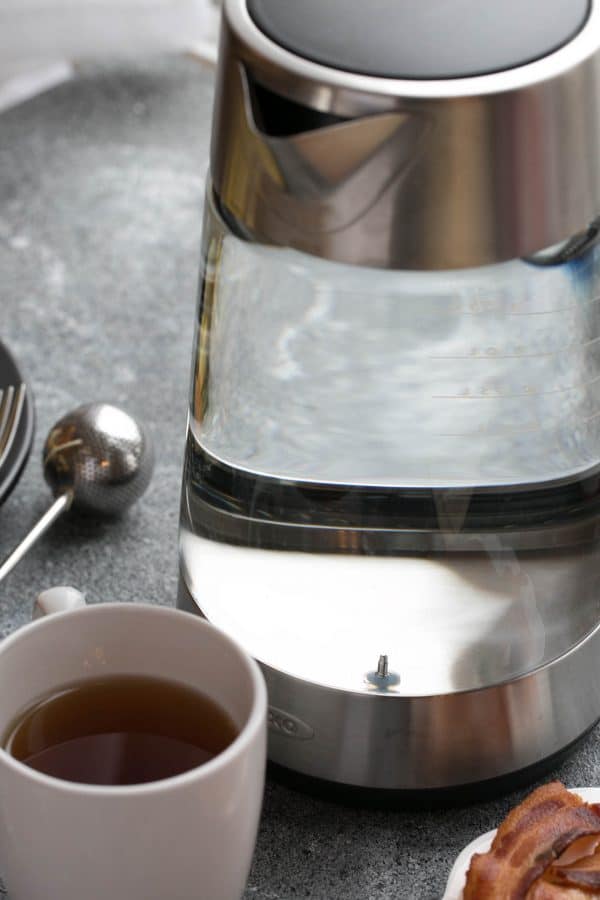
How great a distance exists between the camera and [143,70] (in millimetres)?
900

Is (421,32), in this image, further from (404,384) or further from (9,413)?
(9,413)

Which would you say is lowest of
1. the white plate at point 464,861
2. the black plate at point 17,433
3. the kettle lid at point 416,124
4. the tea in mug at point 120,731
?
the black plate at point 17,433

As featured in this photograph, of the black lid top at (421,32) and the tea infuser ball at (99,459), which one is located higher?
the black lid top at (421,32)

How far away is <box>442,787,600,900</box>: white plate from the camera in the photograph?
1.14 feet

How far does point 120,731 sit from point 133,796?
5 centimetres

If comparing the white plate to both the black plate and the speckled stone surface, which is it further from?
the black plate

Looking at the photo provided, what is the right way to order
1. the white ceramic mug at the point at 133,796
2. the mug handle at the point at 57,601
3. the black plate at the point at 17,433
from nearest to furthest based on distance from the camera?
1. the white ceramic mug at the point at 133,796
2. the mug handle at the point at 57,601
3. the black plate at the point at 17,433

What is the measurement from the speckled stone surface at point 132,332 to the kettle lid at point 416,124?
179 mm

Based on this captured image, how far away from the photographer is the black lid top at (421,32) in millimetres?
310

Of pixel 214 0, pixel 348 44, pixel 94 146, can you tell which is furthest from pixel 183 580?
pixel 214 0

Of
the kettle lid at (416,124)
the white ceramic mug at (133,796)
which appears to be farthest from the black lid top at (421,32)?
the white ceramic mug at (133,796)

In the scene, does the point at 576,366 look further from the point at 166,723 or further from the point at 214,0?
the point at 214,0

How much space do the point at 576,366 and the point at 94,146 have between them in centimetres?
51

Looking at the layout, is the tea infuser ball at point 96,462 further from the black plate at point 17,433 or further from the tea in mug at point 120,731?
the tea in mug at point 120,731
